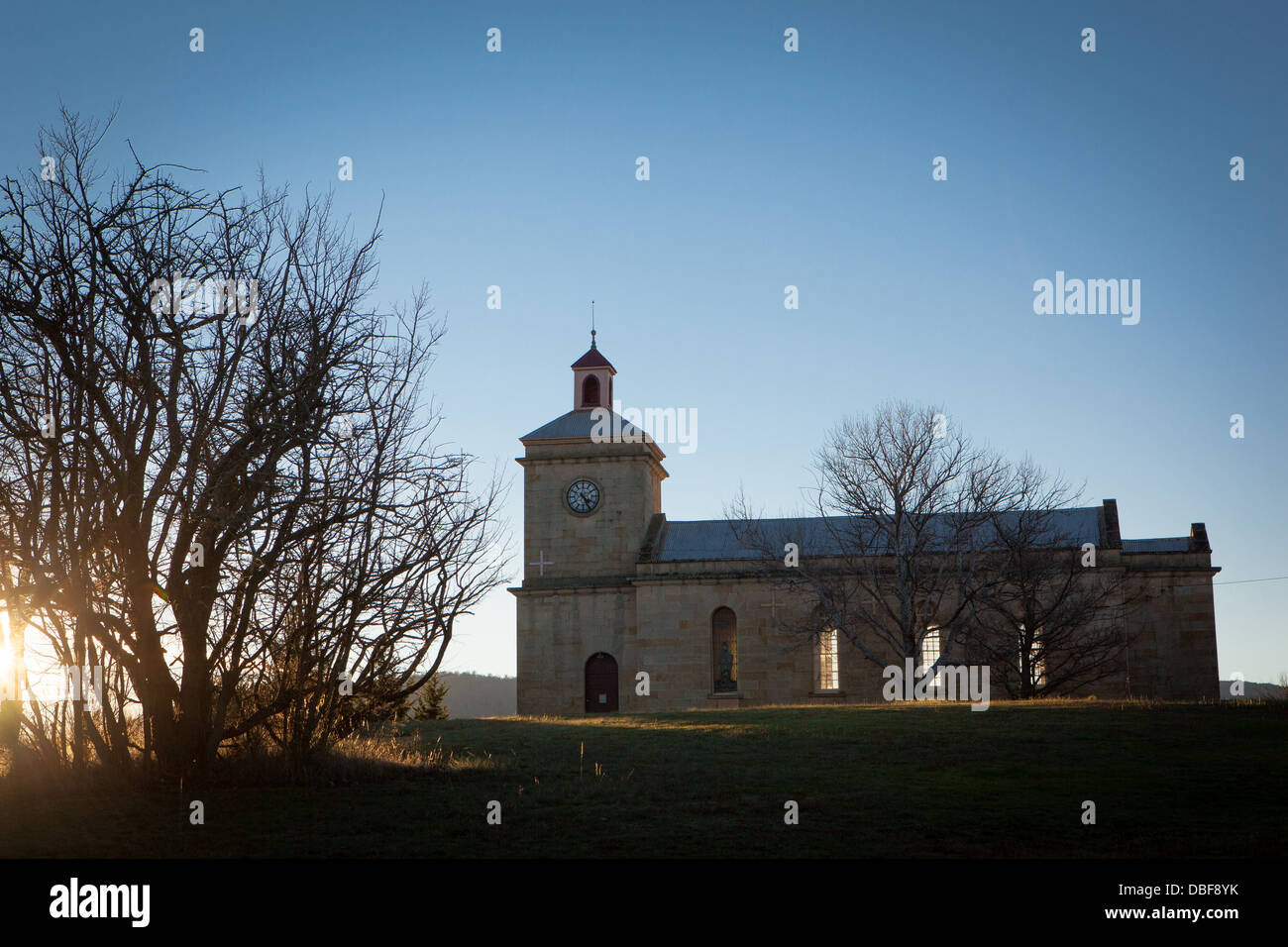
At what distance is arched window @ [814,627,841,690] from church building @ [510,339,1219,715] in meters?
0.05

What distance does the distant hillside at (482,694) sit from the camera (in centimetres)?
16175

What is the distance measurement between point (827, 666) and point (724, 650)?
410 cm

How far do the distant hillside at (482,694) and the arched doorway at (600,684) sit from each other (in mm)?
111101

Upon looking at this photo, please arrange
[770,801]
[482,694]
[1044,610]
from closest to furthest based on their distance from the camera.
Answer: [770,801] → [1044,610] → [482,694]

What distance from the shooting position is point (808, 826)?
13.7 metres

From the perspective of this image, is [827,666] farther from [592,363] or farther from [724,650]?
[592,363]

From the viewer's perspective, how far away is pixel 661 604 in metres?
47.2

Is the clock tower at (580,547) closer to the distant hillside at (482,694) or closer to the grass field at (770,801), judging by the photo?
the grass field at (770,801)

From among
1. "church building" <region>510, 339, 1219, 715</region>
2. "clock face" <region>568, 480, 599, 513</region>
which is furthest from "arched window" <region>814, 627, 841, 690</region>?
"clock face" <region>568, 480, 599, 513</region>

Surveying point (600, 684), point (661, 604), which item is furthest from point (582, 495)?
point (600, 684)

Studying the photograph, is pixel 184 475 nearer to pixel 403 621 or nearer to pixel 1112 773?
pixel 403 621

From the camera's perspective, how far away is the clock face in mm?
49656
